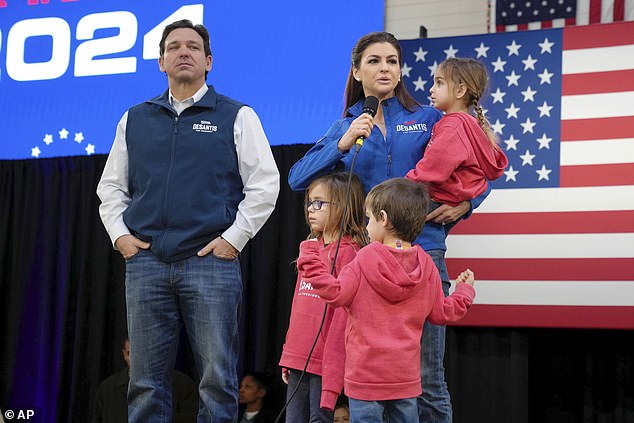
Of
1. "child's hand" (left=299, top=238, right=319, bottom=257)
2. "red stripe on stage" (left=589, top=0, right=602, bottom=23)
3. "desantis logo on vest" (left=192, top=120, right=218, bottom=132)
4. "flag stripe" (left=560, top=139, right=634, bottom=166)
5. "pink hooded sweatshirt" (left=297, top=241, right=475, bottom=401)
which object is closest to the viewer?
"pink hooded sweatshirt" (left=297, top=241, right=475, bottom=401)

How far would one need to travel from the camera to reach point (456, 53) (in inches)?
177

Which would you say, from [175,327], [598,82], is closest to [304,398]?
[175,327]

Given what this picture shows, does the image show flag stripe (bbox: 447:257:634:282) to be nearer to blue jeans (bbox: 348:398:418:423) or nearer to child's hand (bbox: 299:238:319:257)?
child's hand (bbox: 299:238:319:257)

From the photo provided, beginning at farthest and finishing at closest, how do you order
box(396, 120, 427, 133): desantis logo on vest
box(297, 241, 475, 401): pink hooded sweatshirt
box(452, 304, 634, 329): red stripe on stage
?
box(452, 304, 634, 329): red stripe on stage < box(396, 120, 427, 133): desantis logo on vest < box(297, 241, 475, 401): pink hooded sweatshirt

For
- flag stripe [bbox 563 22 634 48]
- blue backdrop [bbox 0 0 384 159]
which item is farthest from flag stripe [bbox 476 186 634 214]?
blue backdrop [bbox 0 0 384 159]

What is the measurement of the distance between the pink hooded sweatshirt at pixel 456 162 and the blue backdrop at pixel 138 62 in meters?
2.42

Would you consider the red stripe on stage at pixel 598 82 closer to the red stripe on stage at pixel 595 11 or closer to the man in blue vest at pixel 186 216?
the red stripe on stage at pixel 595 11

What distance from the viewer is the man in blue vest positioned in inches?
102

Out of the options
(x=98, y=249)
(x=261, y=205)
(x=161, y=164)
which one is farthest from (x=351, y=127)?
(x=98, y=249)

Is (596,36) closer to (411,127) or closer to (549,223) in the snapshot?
(549,223)

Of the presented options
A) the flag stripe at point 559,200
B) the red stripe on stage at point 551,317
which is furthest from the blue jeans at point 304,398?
the flag stripe at point 559,200

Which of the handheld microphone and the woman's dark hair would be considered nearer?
the handheld microphone

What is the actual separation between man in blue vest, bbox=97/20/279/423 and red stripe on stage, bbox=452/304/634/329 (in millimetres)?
1833

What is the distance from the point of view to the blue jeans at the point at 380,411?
2.21 metres
